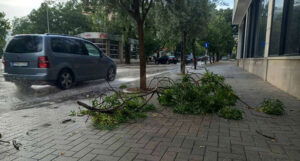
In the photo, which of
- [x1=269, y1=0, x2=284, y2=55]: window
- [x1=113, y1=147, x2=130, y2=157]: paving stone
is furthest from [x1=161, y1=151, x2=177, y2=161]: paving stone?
[x1=269, y1=0, x2=284, y2=55]: window

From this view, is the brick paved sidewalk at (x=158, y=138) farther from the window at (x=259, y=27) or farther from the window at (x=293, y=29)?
the window at (x=259, y=27)

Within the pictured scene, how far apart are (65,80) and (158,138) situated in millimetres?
5681

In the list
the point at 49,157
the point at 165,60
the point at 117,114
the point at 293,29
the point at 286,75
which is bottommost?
the point at 49,157

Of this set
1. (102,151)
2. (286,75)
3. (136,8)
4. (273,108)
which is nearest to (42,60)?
(136,8)

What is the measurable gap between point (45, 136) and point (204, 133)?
8.15 ft

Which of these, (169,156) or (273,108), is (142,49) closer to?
(273,108)

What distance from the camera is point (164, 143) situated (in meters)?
3.08

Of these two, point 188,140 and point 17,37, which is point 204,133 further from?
point 17,37

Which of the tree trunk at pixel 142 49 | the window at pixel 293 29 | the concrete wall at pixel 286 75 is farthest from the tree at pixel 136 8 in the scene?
the window at pixel 293 29

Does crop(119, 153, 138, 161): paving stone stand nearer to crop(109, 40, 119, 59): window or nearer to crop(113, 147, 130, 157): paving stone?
crop(113, 147, 130, 157): paving stone

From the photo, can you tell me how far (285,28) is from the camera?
8.24 meters

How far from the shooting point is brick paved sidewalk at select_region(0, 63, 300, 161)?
2.74 m

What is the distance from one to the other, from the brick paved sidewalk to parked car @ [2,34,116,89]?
9.16 feet

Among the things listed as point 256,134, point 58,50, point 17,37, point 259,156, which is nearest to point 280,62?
point 256,134
